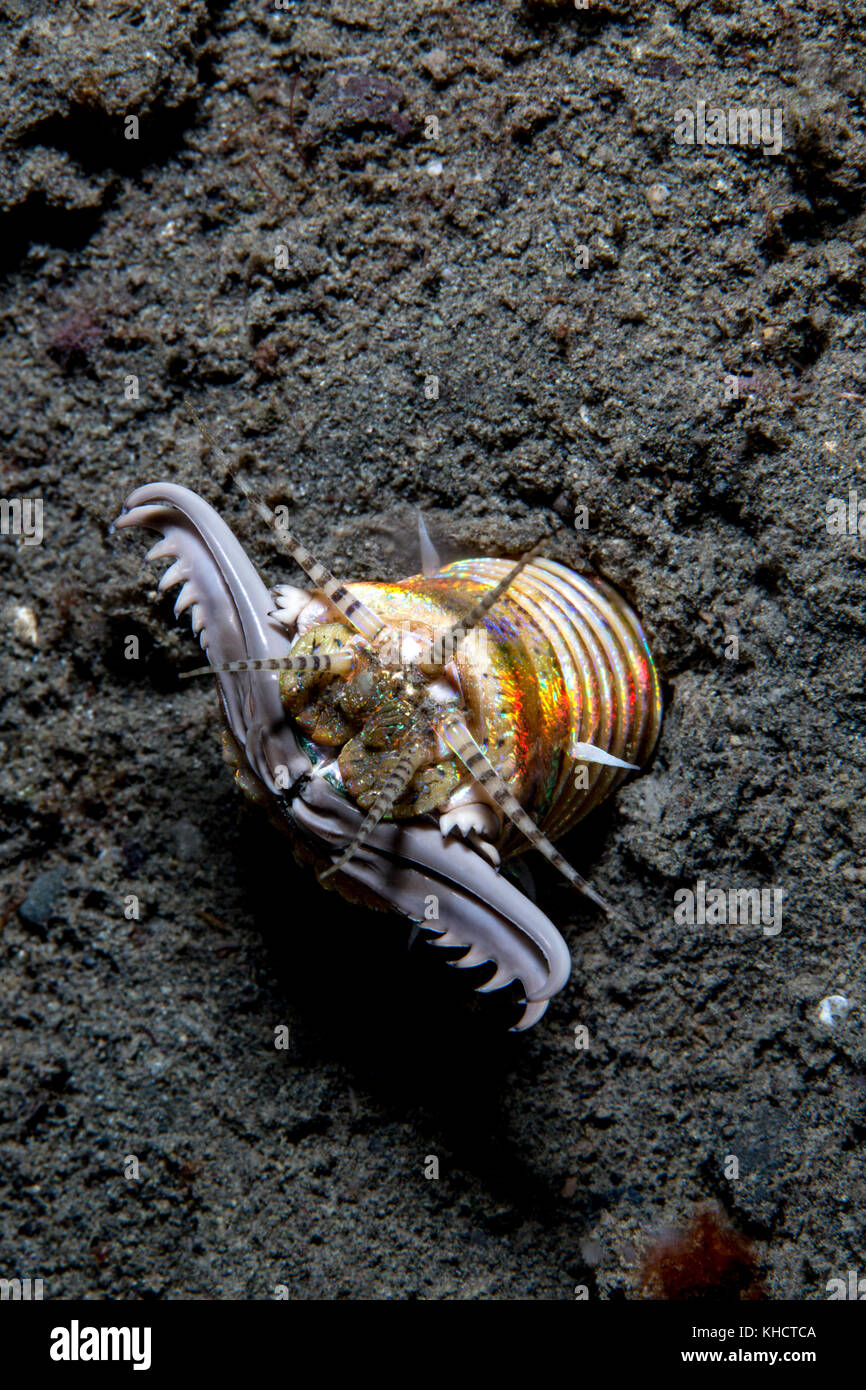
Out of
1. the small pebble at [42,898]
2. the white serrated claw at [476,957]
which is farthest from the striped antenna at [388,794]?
the small pebble at [42,898]

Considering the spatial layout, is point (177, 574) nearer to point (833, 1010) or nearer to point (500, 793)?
point (500, 793)

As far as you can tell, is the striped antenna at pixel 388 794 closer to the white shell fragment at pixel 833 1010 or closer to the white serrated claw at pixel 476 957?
the white serrated claw at pixel 476 957

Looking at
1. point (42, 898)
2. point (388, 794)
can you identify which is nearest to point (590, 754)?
point (388, 794)

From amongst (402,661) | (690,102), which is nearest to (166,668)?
(402,661)

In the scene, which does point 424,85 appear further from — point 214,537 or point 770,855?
point 770,855

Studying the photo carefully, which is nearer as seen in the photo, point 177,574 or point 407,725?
point 407,725

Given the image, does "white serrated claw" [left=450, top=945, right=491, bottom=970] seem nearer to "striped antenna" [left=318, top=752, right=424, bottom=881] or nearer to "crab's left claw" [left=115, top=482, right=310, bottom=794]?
"striped antenna" [left=318, top=752, right=424, bottom=881]
